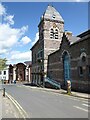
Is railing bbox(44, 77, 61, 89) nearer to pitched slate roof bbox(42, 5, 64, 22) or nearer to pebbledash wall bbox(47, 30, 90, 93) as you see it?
pebbledash wall bbox(47, 30, 90, 93)

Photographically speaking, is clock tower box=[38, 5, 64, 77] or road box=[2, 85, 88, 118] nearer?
road box=[2, 85, 88, 118]

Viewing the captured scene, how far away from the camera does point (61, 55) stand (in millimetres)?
A: 36281

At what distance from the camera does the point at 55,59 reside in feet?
130

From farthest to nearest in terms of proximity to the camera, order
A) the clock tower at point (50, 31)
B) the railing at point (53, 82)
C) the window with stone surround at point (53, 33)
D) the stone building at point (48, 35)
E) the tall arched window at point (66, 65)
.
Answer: the window with stone surround at point (53, 33) < the clock tower at point (50, 31) < the stone building at point (48, 35) < the railing at point (53, 82) < the tall arched window at point (66, 65)

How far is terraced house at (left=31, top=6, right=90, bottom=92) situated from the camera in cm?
2757

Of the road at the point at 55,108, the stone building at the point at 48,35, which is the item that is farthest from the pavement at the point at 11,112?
the stone building at the point at 48,35

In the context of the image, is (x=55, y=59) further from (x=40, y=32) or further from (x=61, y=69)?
(x=40, y=32)

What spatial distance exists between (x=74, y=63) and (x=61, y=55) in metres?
6.07

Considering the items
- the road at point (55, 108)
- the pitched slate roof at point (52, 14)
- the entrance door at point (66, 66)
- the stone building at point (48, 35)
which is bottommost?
the road at point (55, 108)

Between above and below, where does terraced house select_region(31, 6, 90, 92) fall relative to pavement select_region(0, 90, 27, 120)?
above

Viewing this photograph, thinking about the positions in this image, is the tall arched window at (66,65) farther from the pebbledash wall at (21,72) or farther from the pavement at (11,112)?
the pebbledash wall at (21,72)

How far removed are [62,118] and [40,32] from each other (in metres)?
40.2

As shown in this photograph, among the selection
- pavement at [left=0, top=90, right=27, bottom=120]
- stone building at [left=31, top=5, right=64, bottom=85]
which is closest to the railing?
stone building at [left=31, top=5, right=64, bottom=85]

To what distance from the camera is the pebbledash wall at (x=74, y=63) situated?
26.8 m
